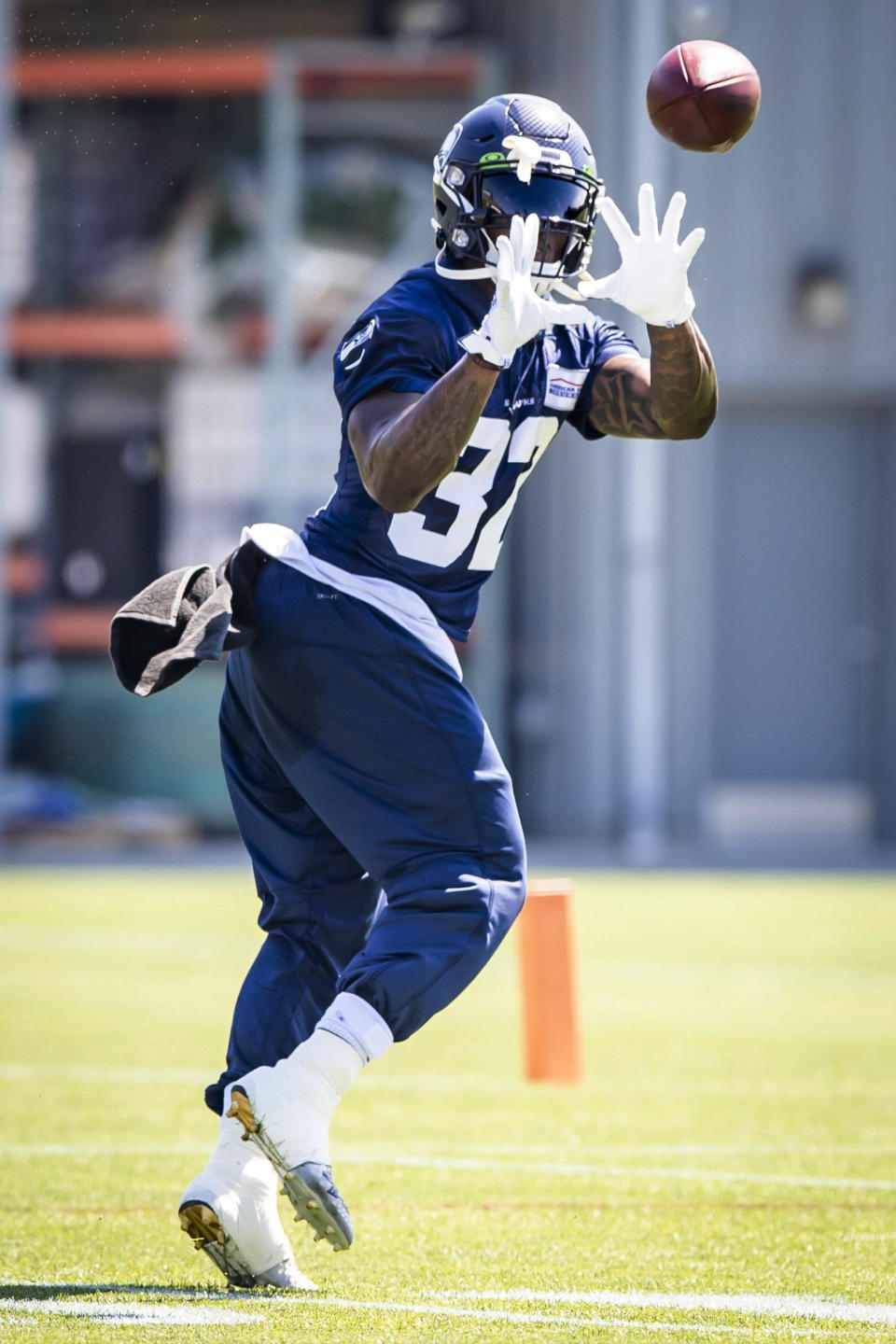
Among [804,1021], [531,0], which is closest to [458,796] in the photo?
[804,1021]

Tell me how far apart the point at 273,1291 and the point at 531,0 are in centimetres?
1366

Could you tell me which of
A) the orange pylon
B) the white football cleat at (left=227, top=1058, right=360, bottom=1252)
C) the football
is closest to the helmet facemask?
the football

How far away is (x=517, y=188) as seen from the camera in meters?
3.12

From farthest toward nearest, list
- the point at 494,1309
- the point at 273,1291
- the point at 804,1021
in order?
the point at 804,1021 < the point at 273,1291 < the point at 494,1309

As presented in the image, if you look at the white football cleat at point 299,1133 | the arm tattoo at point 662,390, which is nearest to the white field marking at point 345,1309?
the white football cleat at point 299,1133

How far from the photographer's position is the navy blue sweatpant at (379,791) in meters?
3.05

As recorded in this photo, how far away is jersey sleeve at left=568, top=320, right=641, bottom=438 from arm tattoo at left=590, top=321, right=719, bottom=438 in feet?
0.04

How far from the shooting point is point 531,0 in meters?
15.3

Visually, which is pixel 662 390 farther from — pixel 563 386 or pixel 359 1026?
pixel 359 1026

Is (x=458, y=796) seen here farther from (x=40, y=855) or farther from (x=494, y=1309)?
(x=40, y=855)

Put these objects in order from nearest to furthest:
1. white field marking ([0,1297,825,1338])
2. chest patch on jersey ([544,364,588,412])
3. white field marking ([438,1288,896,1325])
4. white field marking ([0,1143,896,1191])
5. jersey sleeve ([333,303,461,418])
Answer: white field marking ([0,1297,825,1338])
white field marking ([438,1288,896,1325])
jersey sleeve ([333,303,461,418])
chest patch on jersey ([544,364,588,412])
white field marking ([0,1143,896,1191])

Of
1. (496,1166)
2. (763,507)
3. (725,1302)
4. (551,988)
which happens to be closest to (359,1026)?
(725,1302)

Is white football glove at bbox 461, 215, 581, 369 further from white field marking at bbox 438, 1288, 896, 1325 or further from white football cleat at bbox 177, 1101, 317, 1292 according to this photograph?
white field marking at bbox 438, 1288, 896, 1325

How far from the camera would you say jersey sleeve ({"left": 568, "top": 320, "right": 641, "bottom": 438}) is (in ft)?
11.1
